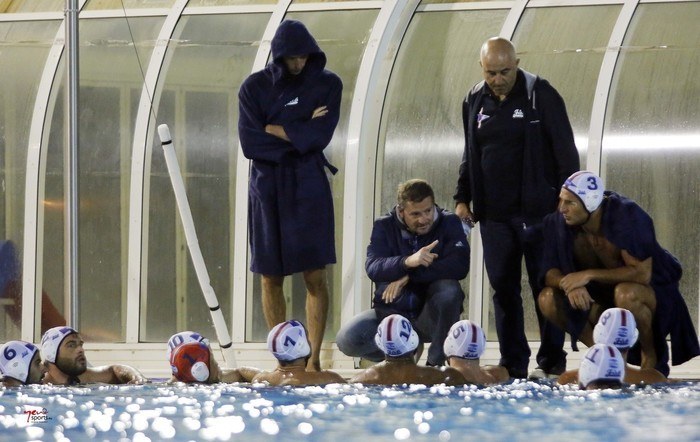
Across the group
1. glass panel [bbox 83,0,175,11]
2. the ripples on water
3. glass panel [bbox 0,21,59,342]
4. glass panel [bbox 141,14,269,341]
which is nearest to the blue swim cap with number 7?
the ripples on water

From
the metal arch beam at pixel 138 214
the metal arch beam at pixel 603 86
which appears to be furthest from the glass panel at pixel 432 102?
the metal arch beam at pixel 138 214

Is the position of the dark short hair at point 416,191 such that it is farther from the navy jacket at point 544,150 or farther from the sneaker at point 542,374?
the sneaker at point 542,374

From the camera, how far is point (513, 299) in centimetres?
852

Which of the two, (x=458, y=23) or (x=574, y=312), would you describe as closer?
(x=574, y=312)

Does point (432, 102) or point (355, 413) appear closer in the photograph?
point (355, 413)

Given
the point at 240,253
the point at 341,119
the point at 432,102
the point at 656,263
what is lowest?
the point at 656,263

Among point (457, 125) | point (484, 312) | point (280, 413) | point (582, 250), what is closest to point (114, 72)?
point (457, 125)

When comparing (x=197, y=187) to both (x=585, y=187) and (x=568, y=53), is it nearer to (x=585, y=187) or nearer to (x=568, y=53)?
(x=568, y=53)

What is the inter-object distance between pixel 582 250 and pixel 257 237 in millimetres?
2085

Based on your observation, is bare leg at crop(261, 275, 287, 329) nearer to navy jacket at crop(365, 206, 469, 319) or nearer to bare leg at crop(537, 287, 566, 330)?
navy jacket at crop(365, 206, 469, 319)

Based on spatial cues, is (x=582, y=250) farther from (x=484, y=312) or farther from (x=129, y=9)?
(x=129, y=9)

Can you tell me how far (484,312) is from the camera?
10.6 metres

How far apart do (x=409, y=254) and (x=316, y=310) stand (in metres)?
0.75

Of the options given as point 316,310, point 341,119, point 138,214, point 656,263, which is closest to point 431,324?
point 316,310
